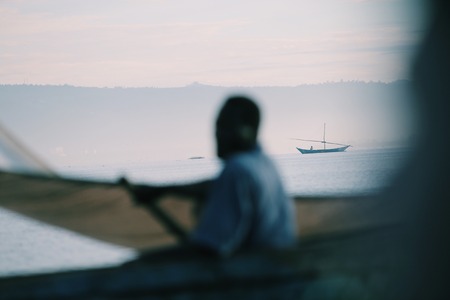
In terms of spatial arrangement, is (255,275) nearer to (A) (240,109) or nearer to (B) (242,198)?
(B) (242,198)

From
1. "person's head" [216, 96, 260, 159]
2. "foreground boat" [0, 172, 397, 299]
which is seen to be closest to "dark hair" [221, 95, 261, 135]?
"person's head" [216, 96, 260, 159]

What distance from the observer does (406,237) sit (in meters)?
2.25

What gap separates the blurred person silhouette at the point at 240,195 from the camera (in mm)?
2404

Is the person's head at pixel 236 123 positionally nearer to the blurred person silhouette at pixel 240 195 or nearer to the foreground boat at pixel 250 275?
the blurred person silhouette at pixel 240 195

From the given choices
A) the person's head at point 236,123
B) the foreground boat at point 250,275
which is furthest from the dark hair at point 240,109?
the foreground boat at point 250,275

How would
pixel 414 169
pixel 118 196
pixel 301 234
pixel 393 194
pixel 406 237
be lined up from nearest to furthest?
1. pixel 414 169
2. pixel 406 237
3. pixel 393 194
4. pixel 301 234
5. pixel 118 196

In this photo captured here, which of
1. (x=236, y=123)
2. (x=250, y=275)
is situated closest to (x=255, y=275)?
(x=250, y=275)

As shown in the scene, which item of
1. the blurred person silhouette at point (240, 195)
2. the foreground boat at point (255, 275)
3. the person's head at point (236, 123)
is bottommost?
the foreground boat at point (255, 275)

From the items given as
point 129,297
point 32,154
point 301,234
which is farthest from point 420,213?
point 32,154

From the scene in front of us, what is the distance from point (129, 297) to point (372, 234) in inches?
40.1

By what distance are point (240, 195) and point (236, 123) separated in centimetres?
30

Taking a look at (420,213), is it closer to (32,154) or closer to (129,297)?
(129,297)

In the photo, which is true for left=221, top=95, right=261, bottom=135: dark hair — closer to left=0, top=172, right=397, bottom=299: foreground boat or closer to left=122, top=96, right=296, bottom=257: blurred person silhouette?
left=122, top=96, right=296, bottom=257: blurred person silhouette

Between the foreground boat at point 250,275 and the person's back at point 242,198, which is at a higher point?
the person's back at point 242,198
